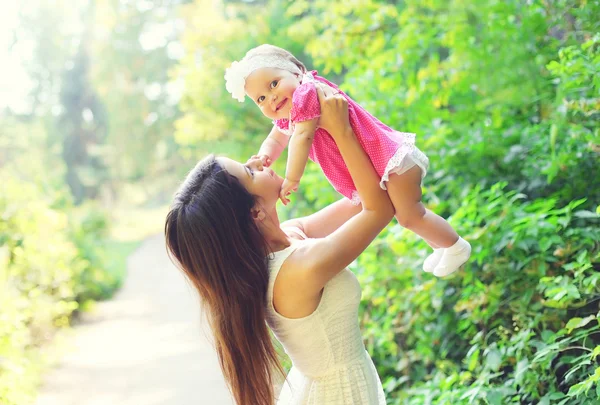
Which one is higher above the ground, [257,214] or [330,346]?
[257,214]

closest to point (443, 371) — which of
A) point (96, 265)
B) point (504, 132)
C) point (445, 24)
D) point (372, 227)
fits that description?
point (504, 132)

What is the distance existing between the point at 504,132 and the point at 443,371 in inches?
50.5

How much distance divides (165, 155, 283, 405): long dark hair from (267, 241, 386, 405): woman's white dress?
0.18 ft

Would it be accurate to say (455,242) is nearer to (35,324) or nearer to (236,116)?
(35,324)

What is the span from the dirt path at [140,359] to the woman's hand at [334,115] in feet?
5.87

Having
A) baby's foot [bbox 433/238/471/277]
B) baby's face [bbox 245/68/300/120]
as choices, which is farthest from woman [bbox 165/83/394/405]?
baby's foot [bbox 433/238/471/277]

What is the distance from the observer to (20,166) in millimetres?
10383

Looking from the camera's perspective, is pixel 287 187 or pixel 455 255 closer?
pixel 287 187

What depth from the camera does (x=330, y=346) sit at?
1.56 meters

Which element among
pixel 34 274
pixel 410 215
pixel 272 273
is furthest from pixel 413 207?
pixel 34 274

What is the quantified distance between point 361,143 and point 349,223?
20 centimetres

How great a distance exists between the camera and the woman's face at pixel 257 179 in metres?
1.53

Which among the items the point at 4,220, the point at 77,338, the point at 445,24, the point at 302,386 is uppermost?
the point at 4,220

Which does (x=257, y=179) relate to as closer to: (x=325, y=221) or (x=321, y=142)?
(x=321, y=142)
